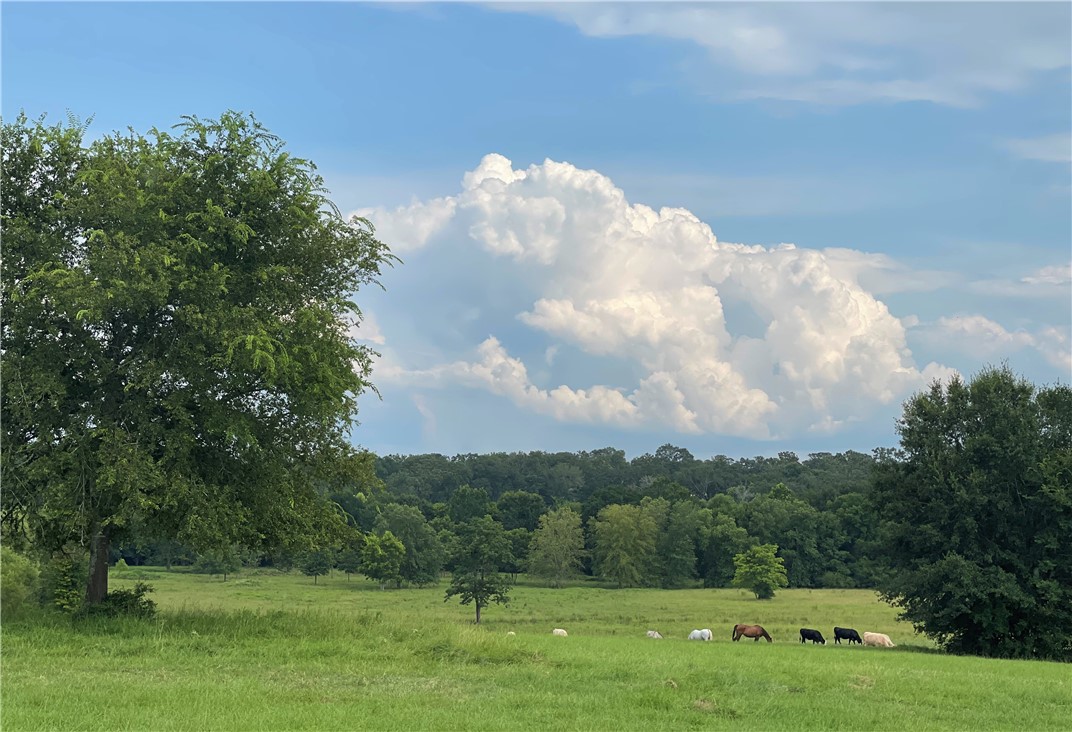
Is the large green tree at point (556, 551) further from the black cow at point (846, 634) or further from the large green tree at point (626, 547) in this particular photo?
the black cow at point (846, 634)

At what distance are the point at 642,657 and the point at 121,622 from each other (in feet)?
40.5

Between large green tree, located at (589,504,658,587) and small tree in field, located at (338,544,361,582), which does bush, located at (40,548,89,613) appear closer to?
small tree in field, located at (338,544,361,582)

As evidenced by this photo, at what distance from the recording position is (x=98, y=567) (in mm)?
23797

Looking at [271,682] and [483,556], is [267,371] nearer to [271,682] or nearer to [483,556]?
[271,682]

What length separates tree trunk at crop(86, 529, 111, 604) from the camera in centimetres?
2350

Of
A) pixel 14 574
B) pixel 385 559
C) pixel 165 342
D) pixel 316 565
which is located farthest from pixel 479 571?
pixel 165 342

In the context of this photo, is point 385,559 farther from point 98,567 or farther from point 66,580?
point 98,567

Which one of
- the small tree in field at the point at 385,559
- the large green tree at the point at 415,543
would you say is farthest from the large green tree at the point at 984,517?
the large green tree at the point at 415,543

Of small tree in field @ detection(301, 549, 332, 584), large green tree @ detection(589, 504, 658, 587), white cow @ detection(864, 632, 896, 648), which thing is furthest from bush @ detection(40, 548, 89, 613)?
large green tree @ detection(589, 504, 658, 587)

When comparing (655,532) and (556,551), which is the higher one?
(655,532)

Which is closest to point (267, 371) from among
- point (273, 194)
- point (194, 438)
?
point (194, 438)

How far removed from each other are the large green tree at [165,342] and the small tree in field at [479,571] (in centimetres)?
4258

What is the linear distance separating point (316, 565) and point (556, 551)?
29025mm

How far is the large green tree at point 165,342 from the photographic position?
→ 21562mm
